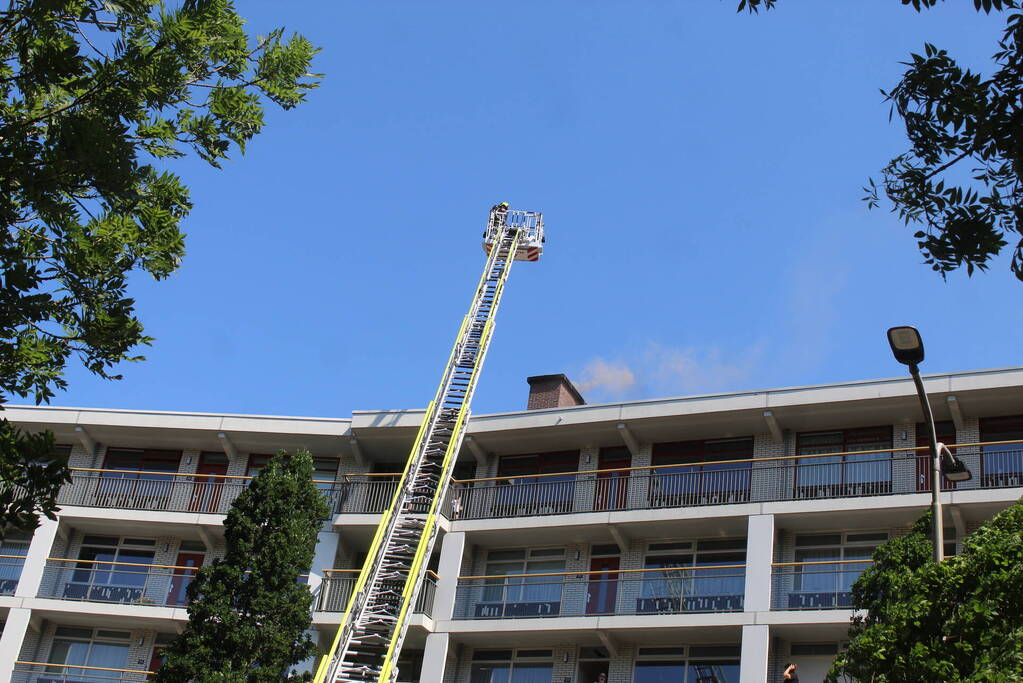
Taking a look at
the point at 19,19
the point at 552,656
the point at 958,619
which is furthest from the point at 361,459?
the point at 19,19

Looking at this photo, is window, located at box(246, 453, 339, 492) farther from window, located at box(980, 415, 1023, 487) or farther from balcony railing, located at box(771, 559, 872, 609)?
window, located at box(980, 415, 1023, 487)

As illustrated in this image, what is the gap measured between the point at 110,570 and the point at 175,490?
2.77m

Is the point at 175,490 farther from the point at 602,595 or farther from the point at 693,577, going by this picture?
the point at 693,577

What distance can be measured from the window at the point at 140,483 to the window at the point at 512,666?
33.1 feet

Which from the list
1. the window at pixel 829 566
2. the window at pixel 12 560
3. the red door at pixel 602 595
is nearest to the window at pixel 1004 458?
the window at pixel 829 566

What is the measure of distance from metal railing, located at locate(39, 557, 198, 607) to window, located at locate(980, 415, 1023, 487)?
65.2ft

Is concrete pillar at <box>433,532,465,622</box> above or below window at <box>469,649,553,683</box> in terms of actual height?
above

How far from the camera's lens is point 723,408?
31.3m

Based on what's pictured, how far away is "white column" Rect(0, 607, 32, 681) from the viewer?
32594 millimetres

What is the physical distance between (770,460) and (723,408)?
219 cm

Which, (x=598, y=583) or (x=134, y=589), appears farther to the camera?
(x=134, y=589)

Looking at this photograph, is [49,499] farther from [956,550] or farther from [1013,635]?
[956,550]

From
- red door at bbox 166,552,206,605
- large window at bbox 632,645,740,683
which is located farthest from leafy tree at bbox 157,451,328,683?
large window at bbox 632,645,740,683

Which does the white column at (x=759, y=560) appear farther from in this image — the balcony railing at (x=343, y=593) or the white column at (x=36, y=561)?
the white column at (x=36, y=561)
